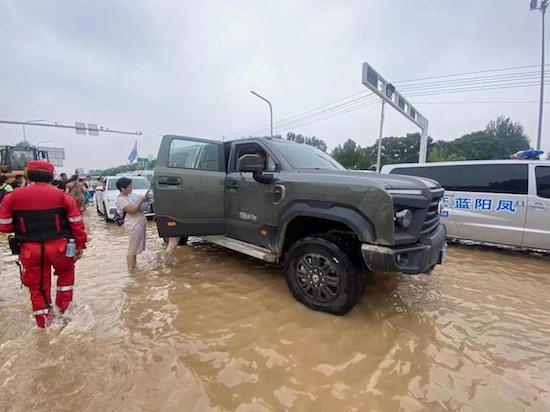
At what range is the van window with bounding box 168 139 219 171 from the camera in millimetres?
4594

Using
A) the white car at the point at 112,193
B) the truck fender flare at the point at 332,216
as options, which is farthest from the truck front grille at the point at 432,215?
the white car at the point at 112,193

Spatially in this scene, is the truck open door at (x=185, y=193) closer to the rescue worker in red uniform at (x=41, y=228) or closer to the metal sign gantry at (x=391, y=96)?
the rescue worker in red uniform at (x=41, y=228)

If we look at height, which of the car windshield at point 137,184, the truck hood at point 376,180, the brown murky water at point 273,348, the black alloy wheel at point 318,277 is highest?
the truck hood at point 376,180

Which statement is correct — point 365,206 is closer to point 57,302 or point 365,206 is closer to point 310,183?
point 310,183

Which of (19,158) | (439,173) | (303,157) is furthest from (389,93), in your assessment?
(19,158)

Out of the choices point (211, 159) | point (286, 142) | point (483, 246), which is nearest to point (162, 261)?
point (211, 159)

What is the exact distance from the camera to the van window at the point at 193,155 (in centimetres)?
459

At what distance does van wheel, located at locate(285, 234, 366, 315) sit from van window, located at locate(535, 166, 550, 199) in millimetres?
4427

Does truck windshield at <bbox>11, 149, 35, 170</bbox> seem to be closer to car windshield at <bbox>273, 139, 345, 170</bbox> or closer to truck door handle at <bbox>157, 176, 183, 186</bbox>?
truck door handle at <bbox>157, 176, 183, 186</bbox>

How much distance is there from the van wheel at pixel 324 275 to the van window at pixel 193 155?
2.04 meters

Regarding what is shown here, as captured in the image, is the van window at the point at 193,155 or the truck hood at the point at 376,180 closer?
the truck hood at the point at 376,180

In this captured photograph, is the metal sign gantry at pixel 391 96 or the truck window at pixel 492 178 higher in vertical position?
the metal sign gantry at pixel 391 96

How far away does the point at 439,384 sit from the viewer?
226 cm

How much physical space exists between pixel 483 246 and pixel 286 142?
16.8 feet
